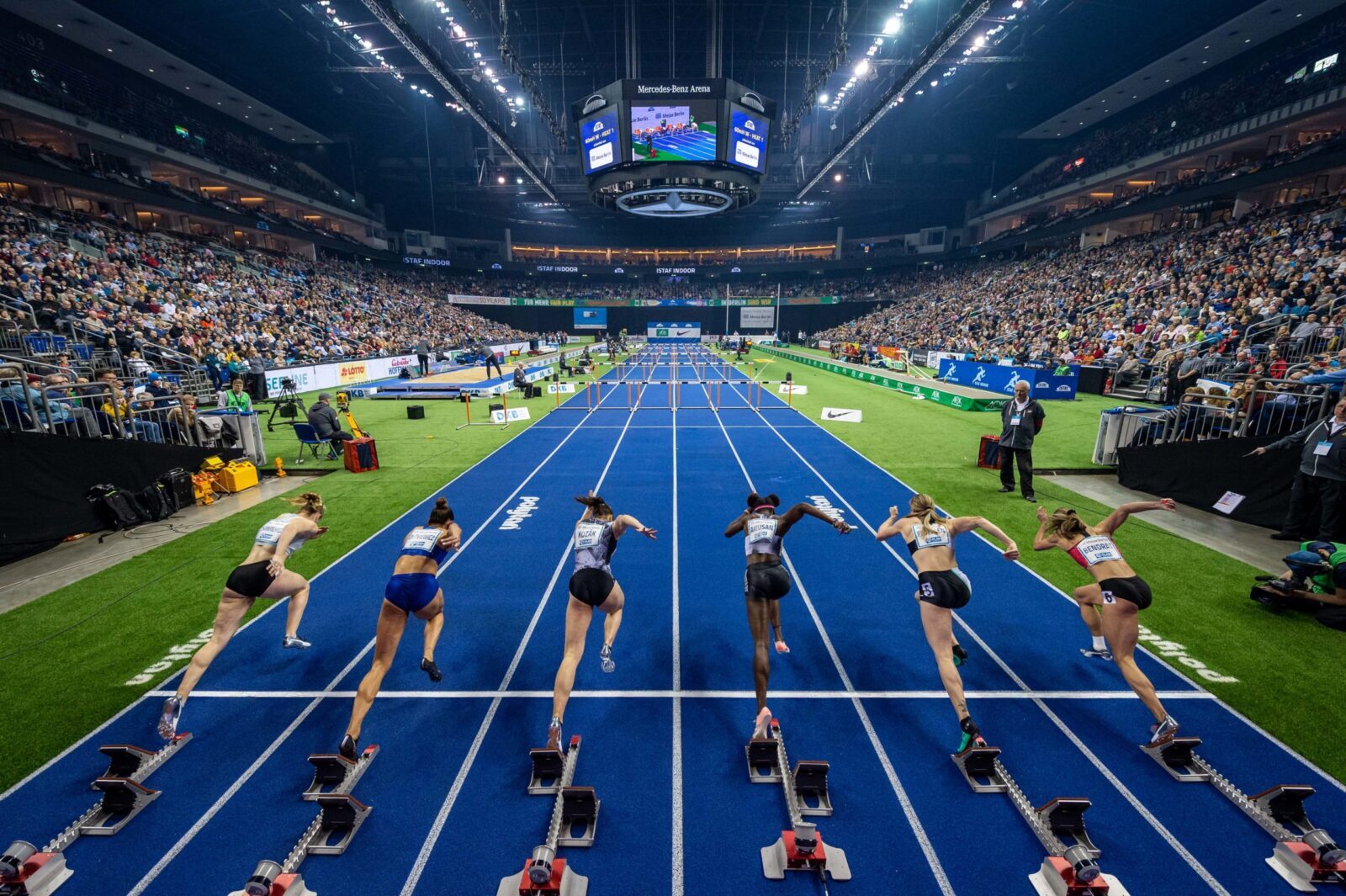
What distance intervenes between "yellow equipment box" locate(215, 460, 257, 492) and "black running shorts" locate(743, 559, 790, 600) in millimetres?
11971

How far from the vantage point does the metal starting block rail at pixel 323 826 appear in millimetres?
3076

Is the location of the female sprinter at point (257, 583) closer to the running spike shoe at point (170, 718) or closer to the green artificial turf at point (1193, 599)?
the running spike shoe at point (170, 718)

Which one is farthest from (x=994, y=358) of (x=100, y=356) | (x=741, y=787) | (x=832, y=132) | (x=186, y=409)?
(x=100, y=356)

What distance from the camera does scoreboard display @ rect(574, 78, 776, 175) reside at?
24438mm

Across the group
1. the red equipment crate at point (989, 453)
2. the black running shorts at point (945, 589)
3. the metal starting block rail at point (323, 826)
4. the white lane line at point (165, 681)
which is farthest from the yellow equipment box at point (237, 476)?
the red equipment crate at point (989, 453)

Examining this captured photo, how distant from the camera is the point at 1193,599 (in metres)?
6.72

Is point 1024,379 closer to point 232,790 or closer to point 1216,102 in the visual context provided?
point 232,790

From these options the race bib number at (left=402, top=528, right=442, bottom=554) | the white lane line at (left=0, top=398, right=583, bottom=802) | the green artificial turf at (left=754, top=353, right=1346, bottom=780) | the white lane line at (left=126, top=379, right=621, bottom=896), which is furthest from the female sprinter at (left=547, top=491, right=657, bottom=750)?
the green artificial turf at (left=754, top=353, right=1346, bottom=780)

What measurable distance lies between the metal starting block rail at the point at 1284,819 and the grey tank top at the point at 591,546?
15.4 feet

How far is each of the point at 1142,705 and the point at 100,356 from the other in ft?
85.5

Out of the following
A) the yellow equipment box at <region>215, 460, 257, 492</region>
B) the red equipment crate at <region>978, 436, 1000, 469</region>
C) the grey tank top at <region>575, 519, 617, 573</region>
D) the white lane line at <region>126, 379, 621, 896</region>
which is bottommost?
the white lane line at <region>126, 379, 621, 896</region>

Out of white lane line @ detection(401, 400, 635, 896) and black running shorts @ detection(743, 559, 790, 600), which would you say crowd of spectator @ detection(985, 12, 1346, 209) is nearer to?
black running shorts @ detection(743, 559, 790, 600)

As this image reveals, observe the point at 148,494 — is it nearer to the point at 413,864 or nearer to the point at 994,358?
the point at 413,864

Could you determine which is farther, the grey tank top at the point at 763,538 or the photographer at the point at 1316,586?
the photographer at the point at 1316,586
